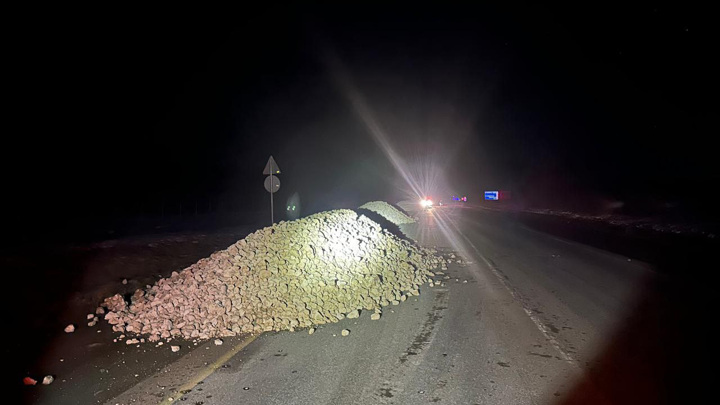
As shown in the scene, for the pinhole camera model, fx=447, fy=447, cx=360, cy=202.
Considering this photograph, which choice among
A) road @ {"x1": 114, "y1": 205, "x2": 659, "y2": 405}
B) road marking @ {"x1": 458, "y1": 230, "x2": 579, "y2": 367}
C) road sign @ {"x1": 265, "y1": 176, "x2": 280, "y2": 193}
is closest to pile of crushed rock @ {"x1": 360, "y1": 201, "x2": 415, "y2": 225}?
road sign @ {"x1": 265, "y1": 176, "x2": 280, "y2": 193}

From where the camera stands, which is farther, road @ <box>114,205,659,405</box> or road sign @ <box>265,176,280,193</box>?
road sign @ <box>265,176,280,193</box>

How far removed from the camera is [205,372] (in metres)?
4.89

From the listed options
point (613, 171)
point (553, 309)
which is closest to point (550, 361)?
point (553, 309)

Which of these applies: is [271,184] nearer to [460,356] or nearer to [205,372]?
[205,372]

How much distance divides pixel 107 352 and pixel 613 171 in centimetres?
5045

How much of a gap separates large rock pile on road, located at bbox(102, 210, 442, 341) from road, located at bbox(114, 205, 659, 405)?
52cm

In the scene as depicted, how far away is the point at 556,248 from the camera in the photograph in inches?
603

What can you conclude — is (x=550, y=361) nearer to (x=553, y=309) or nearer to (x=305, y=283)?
(x=553, y=309)

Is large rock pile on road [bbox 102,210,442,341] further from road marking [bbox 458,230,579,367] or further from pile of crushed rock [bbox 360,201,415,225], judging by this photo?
pile of crushed rock [bbox 360,201,415,225]

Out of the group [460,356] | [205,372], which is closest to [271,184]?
[205,372]

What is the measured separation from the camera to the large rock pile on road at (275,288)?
21.7 feet

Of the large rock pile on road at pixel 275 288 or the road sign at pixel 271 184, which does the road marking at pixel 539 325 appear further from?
the road sign at pixel 271 184

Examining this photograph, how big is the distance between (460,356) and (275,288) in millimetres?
3447

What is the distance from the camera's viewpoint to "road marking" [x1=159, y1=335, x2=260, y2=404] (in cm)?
431
